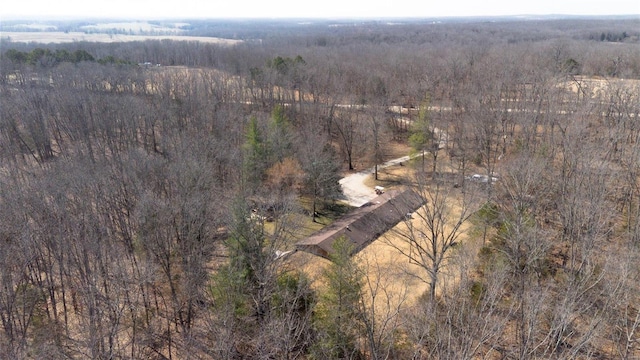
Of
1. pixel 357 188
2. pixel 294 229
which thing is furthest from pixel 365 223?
pixel 357 188

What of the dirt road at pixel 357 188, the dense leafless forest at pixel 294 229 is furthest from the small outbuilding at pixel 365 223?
the dirt road at pixel 357 188

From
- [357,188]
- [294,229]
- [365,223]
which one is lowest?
[357,188]

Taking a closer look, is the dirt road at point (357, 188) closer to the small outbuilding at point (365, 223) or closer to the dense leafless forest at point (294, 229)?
the dense leafless forest at point (294, 229)

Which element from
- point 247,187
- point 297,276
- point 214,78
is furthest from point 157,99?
point 297,276

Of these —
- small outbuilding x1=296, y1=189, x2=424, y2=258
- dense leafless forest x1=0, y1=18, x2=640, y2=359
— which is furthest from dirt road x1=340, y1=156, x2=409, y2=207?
small outbuilding x1=296, y1=189, x2=424, y2=258

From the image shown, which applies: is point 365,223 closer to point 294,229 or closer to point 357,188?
point 294,229

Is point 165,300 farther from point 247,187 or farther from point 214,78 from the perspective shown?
point 214,78

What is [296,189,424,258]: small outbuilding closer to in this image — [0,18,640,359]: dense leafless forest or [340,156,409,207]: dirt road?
[0,18,640,359]: dense leafless forest
